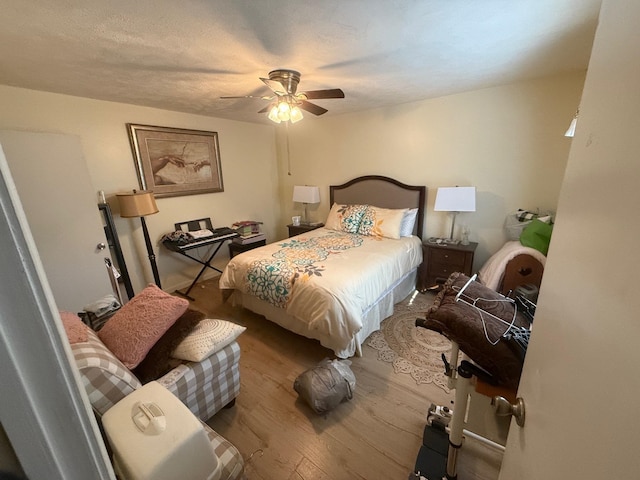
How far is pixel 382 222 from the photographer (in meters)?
3.05

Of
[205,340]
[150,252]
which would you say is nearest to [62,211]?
[150,252]

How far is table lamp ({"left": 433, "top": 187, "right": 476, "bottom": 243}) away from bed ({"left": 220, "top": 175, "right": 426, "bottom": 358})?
17.1 inches

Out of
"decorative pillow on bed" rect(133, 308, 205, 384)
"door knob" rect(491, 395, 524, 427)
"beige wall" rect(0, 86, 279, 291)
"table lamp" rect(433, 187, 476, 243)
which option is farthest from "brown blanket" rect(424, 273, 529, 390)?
"beige wall" rect(0, 86, 279, 291)

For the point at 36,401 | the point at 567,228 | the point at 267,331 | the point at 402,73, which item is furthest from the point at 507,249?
the point at 36,401

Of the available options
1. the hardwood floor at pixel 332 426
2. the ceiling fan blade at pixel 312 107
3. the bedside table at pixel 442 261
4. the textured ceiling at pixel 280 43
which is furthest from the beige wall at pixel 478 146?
the hardwood floor at pixel 332 426

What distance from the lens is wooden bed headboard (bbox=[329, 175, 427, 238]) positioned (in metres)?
3.19

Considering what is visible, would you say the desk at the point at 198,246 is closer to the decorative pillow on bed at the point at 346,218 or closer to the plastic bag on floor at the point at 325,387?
the decorative pillow on bed at the point at 346,218

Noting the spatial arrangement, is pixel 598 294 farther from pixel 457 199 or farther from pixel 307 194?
pixel 307 194

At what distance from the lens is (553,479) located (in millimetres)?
478

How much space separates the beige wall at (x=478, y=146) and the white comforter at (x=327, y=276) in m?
0.90

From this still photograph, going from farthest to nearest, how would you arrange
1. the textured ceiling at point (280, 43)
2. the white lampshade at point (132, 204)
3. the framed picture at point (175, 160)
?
the framed picture at point (175, 160) < the white lampshade at point (132, 204) < the textured ceiling at point (280, 43)

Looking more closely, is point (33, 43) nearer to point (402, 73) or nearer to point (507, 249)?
point (402, 73)

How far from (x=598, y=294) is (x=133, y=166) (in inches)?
143

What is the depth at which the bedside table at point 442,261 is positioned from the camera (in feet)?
8.88
